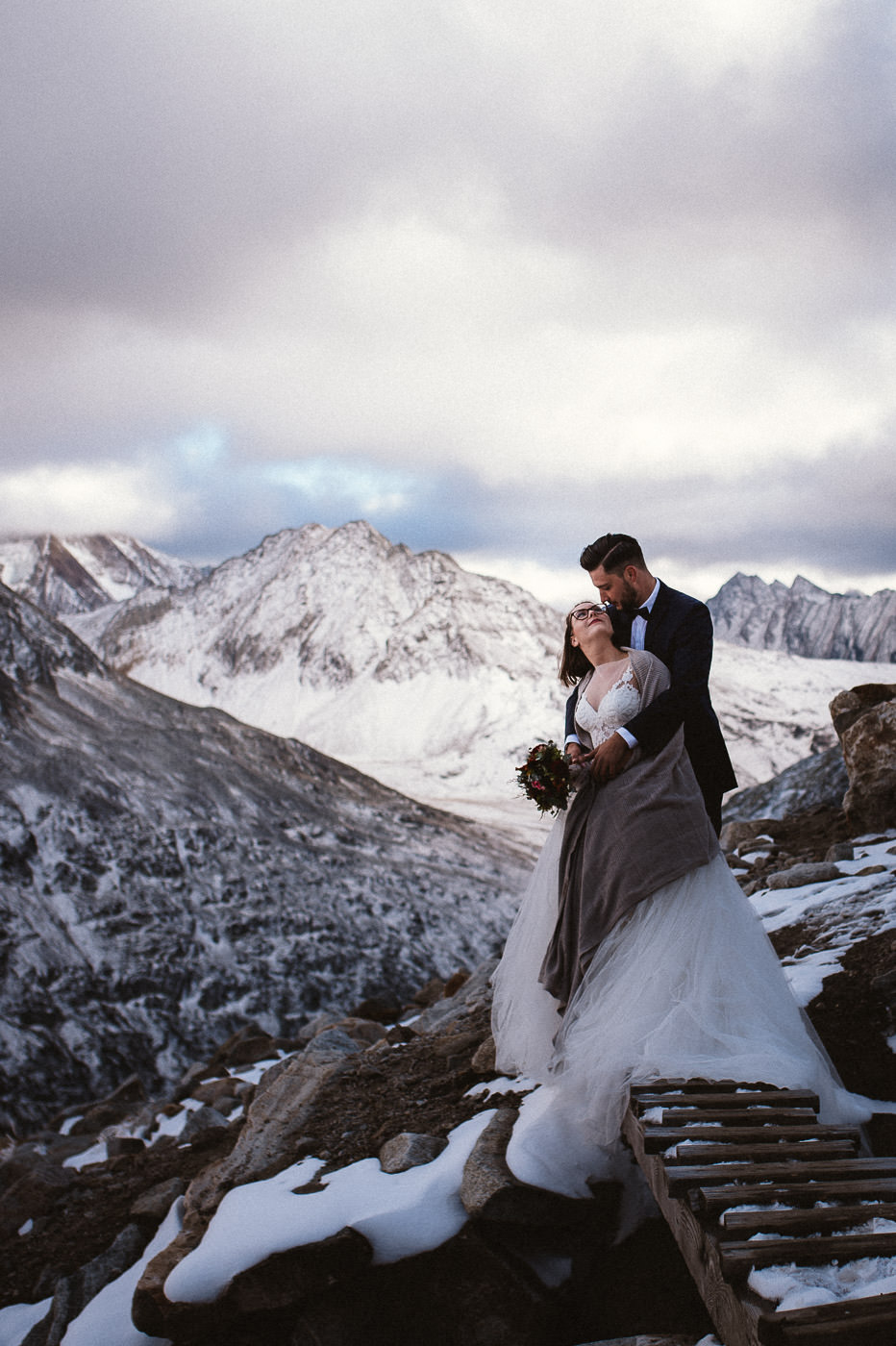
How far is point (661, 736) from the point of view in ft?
15.4

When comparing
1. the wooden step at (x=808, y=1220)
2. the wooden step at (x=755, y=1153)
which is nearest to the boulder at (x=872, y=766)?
the wooden step at (x=755, y=1153)

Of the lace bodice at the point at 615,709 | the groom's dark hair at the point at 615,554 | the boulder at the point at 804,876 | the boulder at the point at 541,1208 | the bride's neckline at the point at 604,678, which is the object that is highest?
the groom's dark hair at the point at 615,554

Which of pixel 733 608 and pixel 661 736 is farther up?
pixel 733 608

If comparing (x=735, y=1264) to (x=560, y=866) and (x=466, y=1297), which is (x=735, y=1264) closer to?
(x=466, y=1297)

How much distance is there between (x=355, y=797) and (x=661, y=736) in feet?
91.9

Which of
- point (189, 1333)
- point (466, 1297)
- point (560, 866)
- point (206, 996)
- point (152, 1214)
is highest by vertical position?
point (560, 866)

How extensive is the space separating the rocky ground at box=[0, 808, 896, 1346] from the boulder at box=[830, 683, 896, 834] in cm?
88

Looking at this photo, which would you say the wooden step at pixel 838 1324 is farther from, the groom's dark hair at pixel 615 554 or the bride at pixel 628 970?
the groom's dark hair at pixel 615 554

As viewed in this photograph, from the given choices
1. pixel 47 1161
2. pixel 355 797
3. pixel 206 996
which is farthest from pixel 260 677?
pixel 47 1161

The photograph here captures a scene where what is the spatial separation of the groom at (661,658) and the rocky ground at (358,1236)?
1.75 metres

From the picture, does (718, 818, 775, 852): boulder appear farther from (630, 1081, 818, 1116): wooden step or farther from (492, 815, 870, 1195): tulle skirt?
(630, 1081, 818, 1116): wooden step

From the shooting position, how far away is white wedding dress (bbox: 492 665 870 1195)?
4039 millimetres

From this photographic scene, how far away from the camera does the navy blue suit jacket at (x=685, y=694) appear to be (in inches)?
184

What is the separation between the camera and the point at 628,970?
4383 millimetres
